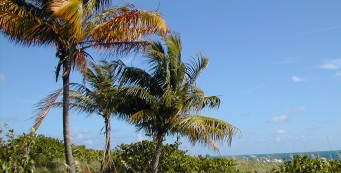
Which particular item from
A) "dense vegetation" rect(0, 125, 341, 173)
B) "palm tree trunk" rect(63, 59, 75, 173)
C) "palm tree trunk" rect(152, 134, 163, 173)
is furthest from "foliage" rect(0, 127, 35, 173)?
"palm tree trunk" rect(152, 134, 163, 173)

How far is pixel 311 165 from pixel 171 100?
20.9 ft

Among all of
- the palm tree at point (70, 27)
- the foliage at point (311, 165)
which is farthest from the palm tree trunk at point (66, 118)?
the foliage at point (311, 165)

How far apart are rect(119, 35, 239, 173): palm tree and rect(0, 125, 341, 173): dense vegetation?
117 cm

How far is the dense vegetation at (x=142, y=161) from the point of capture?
7643mm

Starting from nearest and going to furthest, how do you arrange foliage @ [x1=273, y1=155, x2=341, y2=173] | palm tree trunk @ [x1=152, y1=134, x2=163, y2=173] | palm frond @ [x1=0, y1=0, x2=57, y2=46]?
1. foliage @ [x1=273, y1=155, x2=341, y2=173]
2. palm frond @ [x1=0, y1=0, x2=57, y2=46]
3. palm tree trunk @ [x1=152, y1=134, x2=163, y2=173]

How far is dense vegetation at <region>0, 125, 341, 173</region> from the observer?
25.1ft

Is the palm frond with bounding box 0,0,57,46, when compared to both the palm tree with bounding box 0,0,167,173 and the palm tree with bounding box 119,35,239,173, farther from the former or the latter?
the palm tree with bounding box 119,35,239,173

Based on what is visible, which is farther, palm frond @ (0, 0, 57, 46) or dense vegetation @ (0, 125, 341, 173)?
palm frond @ (0, 0, 57, 46)

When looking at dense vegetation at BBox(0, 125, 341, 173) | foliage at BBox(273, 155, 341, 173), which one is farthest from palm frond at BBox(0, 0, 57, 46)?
foliage at BBox(273, 155, 341, 173)

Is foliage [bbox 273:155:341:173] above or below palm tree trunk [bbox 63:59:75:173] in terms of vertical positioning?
below

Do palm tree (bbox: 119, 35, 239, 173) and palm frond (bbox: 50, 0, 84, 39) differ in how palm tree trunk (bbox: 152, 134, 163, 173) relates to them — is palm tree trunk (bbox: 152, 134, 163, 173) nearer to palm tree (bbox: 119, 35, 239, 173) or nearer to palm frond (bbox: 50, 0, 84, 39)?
palm tree (bbox: 119, 35, 239, 173)

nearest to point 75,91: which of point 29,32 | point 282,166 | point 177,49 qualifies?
point 177,49

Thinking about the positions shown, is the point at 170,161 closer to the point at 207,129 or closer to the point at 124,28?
the point at 207,129

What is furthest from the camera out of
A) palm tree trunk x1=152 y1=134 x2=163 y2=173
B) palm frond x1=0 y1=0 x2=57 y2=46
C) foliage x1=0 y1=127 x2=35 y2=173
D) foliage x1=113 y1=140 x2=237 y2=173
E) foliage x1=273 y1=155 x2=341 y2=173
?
foliage x1=113 y1=140 x2=237 y2=173
